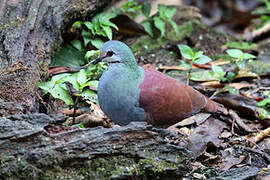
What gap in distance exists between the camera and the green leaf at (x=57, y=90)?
12.5 feet

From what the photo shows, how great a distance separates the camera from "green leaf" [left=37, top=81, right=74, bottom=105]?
150 inches

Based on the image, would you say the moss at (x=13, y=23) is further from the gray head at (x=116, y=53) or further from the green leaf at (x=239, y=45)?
the green leaf at (x=239, y=45)

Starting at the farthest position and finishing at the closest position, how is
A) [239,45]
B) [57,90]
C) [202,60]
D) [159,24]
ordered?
[239,45] < [159,24] < [202,60] < [57,90]

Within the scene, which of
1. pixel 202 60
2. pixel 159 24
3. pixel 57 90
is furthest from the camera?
pixel 159 24

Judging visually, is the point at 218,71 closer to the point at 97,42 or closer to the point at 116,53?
the point at 97,42

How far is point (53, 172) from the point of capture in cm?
279

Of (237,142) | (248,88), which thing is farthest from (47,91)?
(248,88)

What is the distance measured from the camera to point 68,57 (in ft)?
17.1

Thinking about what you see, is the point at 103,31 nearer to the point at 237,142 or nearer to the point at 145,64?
the point at 145,64

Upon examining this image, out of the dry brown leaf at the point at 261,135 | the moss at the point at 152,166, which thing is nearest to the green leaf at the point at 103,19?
the dry brown leaf at the point at 261,135

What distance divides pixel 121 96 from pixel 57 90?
2.60 ft

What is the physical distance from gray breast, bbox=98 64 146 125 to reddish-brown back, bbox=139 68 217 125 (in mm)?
61

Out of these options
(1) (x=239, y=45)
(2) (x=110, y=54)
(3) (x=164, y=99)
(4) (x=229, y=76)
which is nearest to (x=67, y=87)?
(2) (x=110, y=54)

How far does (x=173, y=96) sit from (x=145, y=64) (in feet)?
7.43
